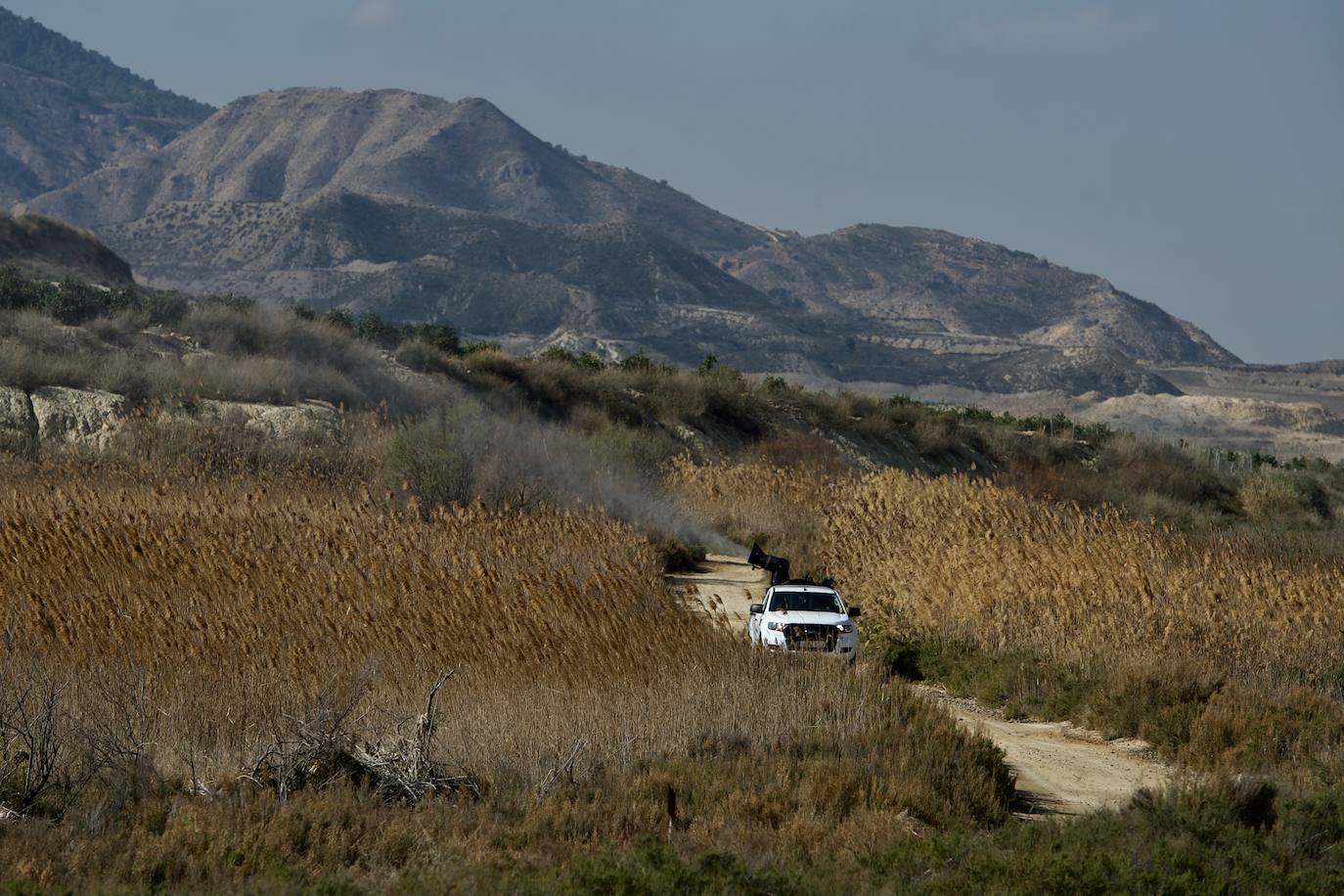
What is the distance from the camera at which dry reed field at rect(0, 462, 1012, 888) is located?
9.37m

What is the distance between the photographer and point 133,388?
32.4 m

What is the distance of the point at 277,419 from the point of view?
32281mm

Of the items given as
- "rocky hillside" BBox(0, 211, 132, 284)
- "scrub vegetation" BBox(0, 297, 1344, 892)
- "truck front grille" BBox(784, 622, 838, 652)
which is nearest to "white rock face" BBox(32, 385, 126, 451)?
"scrub vegetation" BBox(0, 297, 1344, 892)

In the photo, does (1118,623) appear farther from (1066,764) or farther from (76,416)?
(76,416)

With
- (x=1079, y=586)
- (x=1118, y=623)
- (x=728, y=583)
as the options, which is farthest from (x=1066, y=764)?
(x=728, y=583)

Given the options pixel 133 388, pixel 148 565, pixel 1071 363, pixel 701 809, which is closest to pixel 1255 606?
pixel 701 809

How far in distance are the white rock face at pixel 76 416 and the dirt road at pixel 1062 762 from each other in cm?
1878

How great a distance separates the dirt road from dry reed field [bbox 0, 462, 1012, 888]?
71 cm

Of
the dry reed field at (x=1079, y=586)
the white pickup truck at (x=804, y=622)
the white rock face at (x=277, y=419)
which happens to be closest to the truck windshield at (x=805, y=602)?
the white pickup truck at (x=804, y=622)

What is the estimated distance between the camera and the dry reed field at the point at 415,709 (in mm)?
9367

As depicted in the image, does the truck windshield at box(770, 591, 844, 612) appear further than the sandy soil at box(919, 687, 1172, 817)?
Yes

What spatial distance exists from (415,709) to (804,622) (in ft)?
19.0

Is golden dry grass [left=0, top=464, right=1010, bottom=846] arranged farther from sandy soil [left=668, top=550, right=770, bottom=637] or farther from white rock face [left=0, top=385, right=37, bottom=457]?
white rock face [left=0, top=385, right=37, bottom=457]

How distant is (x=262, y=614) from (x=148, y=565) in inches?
99.2
